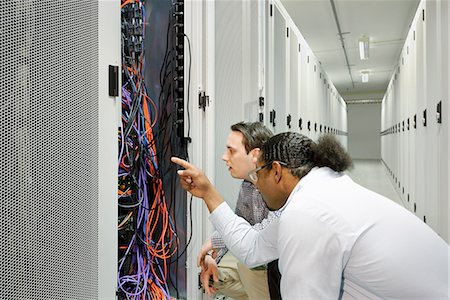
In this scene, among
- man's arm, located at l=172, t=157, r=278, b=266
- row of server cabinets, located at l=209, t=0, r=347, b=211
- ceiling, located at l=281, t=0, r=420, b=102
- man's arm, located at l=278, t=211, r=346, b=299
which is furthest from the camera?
ceiling, located at l=281, t=0, r=420, b=102

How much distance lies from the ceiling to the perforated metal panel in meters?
4.10

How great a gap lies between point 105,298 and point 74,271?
181 millimetres

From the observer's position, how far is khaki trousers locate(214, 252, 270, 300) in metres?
1.52

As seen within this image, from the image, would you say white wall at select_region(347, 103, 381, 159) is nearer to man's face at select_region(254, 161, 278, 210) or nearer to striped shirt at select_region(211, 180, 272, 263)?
striped shirt at select_region(211, 180, 272, 263)

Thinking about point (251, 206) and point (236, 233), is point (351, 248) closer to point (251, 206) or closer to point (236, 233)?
point (236, 233)

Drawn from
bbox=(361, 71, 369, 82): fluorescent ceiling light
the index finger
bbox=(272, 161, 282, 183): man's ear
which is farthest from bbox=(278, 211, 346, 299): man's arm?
bbox=(361, 71, 369, 82): fluorescent ceiling light

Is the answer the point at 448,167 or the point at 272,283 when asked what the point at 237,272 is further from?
the point at 448,167

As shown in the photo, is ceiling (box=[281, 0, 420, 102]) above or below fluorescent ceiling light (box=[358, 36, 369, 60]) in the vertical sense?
above

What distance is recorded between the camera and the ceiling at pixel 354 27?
14.7 ft

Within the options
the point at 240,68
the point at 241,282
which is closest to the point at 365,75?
the point at 240,68

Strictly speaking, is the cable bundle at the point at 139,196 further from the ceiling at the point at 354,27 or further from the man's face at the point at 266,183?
the ceiling at the point at 354,27

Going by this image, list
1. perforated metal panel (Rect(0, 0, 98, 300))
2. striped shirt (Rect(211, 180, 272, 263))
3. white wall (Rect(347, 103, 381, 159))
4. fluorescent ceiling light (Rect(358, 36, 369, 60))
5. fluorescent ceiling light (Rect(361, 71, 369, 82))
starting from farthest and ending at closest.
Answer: white wall (Rect(347, 103, 381, 159)) → fluorescent ceiling light (Rect(361, 71, 369, 82)) → fluorescent ceiling light (Rect(358, 36, 369, 60)) → striped shirt (Rect(211, 180, 272, 263)) → perforated metal panel (Rect(0, 0, 98, 300))

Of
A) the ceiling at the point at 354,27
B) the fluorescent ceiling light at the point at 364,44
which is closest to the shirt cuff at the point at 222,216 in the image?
the ceiling at the point at 354,27

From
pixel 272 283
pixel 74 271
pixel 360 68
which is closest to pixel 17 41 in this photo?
pixel 74 271
